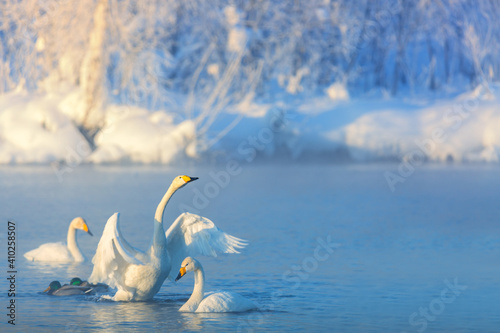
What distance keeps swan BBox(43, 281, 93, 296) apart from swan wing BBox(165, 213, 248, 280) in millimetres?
845

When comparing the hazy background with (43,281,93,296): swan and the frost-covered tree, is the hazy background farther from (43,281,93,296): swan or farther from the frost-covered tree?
(43,281,93,296): swan

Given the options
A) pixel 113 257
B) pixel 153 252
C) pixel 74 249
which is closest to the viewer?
pixel 113 257

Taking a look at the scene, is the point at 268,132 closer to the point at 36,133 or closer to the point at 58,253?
the point at 36,133

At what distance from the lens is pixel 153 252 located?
8.36 metres

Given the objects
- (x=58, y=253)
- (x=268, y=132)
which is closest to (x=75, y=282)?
(x=58, y=253)

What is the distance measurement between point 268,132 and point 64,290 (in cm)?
1621

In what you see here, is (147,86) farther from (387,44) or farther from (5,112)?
(387,44)

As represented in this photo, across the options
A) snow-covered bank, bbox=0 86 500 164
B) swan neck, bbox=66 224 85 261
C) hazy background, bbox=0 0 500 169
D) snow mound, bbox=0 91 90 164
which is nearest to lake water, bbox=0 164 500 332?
swan neck, bbox=66 224 85 261

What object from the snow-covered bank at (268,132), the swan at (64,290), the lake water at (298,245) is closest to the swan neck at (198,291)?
the lake water at (298,245)

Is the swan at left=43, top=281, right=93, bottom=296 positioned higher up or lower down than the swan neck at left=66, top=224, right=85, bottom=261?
lower down

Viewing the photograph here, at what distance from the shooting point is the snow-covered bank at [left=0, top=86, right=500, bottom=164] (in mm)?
23181

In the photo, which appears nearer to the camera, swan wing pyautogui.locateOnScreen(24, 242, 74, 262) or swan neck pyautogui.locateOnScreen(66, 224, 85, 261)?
swan wing pyautogui.locateOnScreen(24, 242, 74, 262)

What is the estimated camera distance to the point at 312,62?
1146 inches

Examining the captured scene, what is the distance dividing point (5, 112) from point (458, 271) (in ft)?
54.7
